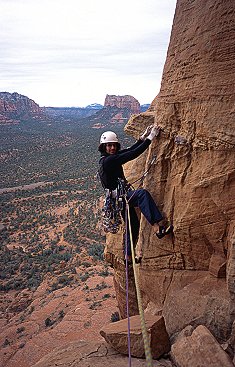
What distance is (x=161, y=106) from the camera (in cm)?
596

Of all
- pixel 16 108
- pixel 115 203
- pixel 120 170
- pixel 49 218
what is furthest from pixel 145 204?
pixel 16 108

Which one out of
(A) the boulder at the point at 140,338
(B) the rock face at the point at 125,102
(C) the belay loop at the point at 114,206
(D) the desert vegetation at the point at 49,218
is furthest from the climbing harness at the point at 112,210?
(B) the rock face at the point at 125,102

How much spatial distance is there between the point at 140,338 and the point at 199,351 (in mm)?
1015

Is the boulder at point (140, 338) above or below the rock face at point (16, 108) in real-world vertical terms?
below

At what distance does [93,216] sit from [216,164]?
25.6m

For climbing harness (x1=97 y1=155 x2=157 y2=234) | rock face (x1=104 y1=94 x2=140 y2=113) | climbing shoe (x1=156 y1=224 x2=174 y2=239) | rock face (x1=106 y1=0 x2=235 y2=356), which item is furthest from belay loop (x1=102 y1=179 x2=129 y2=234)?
rock face (x1=104 y1=94 x2=140 y2=113)

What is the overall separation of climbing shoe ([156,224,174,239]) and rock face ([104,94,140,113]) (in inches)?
5788

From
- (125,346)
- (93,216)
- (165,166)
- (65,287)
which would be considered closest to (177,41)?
(165,166)

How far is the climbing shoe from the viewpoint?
5.56 metres

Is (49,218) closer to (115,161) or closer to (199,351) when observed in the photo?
(115,161)

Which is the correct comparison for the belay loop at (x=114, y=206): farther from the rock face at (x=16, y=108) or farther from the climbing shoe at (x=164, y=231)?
the rock face at (x=16, y=108)

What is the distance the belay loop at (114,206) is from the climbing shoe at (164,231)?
0.93m

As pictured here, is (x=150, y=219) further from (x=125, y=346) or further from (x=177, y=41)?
(x=177, y=41)

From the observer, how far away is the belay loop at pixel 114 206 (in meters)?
6.16
